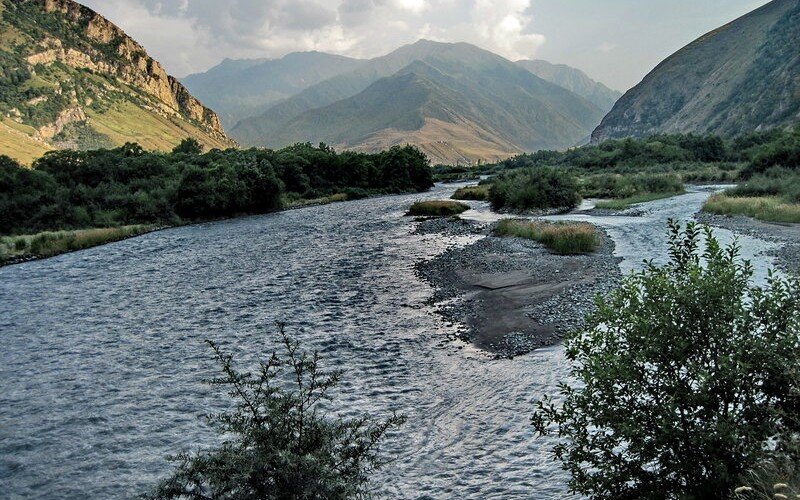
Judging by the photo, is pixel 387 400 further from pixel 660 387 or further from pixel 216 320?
pixel 216 320

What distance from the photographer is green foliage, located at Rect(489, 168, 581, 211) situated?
2862 inches

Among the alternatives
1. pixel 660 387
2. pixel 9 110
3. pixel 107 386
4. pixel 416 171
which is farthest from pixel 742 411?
pixel 9 110

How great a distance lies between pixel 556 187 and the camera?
74000mm

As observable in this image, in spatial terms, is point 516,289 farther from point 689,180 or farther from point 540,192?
point 689,180

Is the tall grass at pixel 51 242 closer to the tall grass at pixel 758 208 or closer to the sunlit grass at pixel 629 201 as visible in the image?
the sunlit grass at pixel 629 201

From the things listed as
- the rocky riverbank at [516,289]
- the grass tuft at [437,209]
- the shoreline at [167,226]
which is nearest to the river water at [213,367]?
the rocky riverbank at [516,289]

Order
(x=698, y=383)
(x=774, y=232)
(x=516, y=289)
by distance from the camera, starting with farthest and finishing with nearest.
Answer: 1. (x=774, y=232)
2. (x=516, y=289)
3. (x=698, y=383)

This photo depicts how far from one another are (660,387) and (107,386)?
2007 cm

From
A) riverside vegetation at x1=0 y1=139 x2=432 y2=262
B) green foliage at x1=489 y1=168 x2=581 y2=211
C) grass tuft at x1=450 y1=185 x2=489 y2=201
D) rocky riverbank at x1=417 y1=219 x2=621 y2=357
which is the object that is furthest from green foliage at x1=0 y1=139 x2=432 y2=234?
rocky riverbank at x1=417 y1=219 x2=621 y2=357

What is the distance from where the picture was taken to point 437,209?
77.7 meters

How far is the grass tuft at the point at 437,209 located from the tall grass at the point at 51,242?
42.7 metres

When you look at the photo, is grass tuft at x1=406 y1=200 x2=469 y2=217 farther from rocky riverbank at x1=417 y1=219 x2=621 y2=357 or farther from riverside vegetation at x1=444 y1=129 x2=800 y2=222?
rocky riverbank at x1=417 y1=219 x2=621 y2=357

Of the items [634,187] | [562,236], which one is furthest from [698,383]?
[634,187]

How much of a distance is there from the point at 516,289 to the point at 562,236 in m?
14.2
